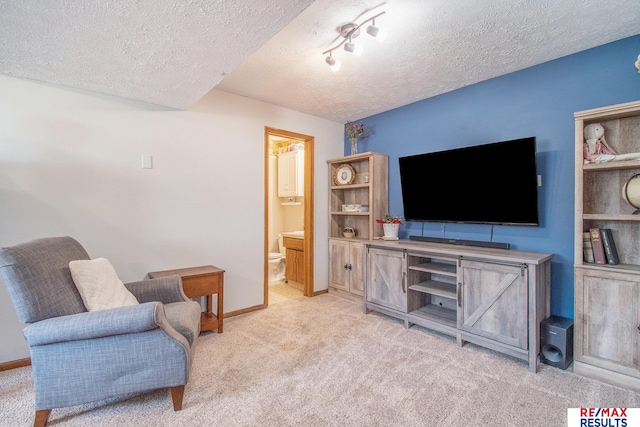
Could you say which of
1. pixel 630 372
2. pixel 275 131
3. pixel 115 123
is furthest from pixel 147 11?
pixel 630 372

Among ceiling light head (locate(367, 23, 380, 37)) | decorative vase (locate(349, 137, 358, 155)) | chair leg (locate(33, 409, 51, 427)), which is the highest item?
ceiling light head (locate(367, 23, 380, 37))

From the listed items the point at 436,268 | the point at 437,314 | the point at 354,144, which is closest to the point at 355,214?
the point at 354,144

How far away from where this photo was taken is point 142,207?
272 cm

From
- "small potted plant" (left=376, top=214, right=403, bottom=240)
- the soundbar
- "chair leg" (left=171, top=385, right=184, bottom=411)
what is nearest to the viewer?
"chair leg" (left=171, top=385, right=184, bottom=411)

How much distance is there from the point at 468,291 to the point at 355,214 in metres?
1.75

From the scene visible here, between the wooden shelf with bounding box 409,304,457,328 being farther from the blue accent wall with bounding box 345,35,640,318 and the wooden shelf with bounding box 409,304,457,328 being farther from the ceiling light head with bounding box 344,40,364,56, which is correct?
the ceiling light head with bounding box 344,40,364,56

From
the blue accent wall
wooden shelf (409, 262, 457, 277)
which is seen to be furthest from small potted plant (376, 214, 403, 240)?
wooden shelf (409, 262, 457, 277)

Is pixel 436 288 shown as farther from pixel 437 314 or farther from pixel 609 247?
pixel 609 247

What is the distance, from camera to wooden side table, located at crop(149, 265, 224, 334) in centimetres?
264

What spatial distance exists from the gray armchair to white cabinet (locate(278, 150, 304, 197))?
10.7 ft

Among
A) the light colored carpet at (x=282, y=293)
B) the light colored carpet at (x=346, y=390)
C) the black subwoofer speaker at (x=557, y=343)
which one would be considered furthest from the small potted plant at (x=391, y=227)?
the black subwoofer speaker at (x=557, y=343)

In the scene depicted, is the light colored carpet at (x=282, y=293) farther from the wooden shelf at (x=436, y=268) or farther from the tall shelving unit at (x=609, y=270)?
the tall shelving unit at (x=609, y=270)

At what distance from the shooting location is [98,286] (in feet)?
6.13

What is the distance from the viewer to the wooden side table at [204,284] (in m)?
2.64
